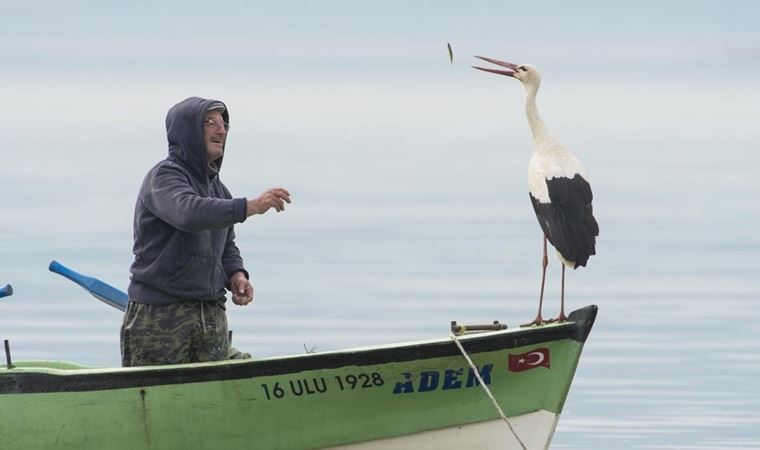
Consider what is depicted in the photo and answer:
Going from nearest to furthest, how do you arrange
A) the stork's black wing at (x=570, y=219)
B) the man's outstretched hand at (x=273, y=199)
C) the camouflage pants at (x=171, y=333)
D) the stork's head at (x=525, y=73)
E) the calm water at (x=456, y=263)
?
the man's outstretched hand at (x=273, y=199) < the camouflage pants at (x=171, y=333) < the stork's black wing at (x=570, y=219) < the stork's head at (x=525, y=73) < the calm water at (x=456, y=263)

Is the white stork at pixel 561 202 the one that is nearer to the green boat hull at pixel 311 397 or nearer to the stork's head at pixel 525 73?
the green boat hull at pixel 311 397

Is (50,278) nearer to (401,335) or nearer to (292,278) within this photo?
(292,278)

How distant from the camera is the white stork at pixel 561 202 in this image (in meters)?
13.3

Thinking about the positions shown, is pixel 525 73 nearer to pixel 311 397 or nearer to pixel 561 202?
pixel 561 202

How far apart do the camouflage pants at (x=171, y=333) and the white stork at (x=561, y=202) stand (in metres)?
1.53

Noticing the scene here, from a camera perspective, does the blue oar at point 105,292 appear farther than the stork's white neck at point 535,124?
Yes

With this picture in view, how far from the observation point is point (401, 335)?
817 inches

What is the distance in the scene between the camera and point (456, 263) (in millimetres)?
29141

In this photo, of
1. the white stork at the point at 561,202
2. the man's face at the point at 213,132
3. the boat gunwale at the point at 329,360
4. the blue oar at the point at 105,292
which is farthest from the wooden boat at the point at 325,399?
the blue oar at the point at 105,292

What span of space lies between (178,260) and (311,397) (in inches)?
34.9

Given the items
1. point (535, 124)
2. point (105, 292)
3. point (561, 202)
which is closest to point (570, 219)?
point (561, 202)

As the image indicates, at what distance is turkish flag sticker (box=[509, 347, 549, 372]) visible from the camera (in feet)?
41.8

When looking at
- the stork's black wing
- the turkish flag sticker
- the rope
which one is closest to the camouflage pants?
the rope

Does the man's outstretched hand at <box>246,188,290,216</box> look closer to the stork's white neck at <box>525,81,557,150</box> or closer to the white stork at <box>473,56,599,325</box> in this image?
the white stork at <box>473,56,599,325</box>
